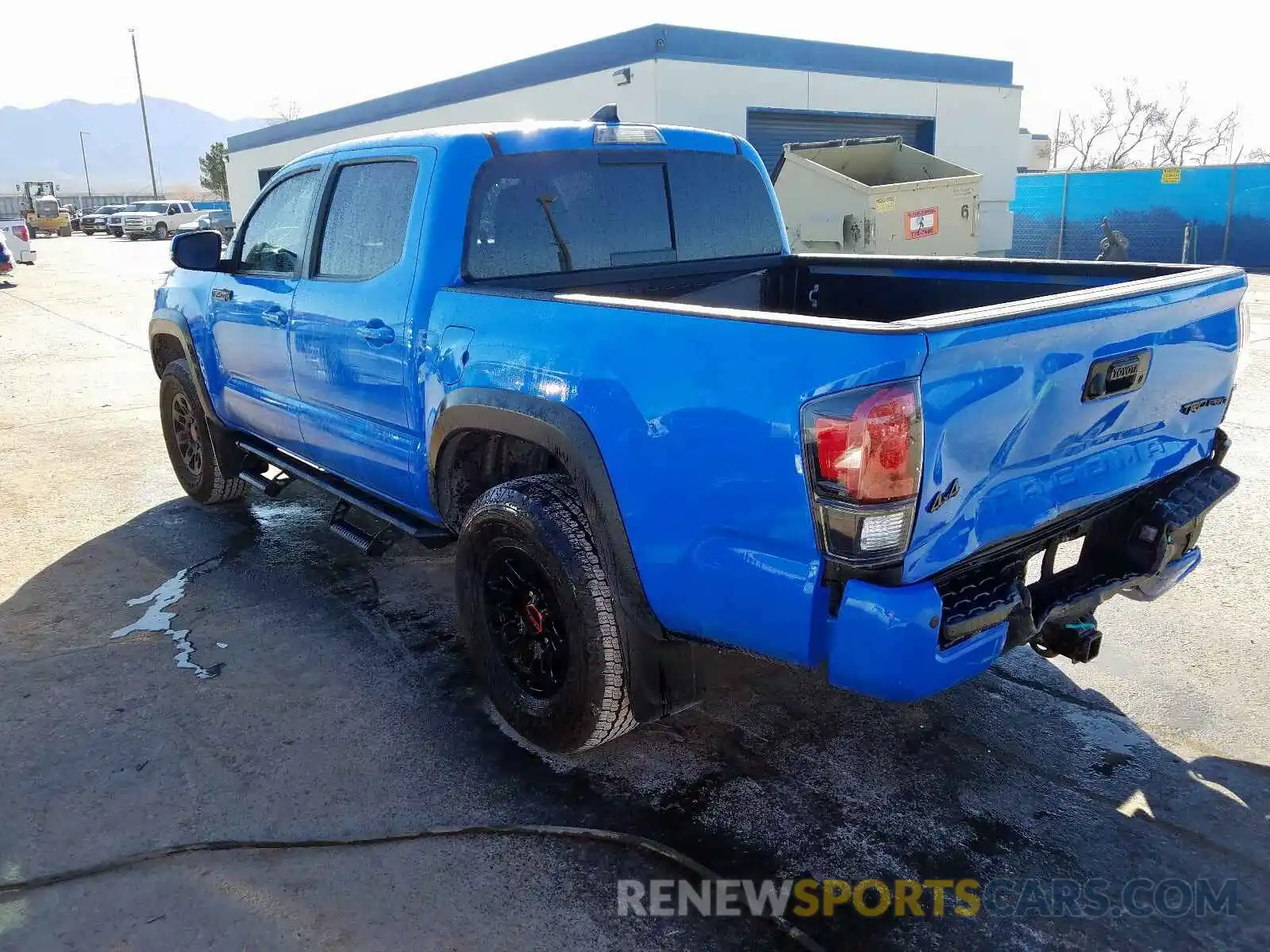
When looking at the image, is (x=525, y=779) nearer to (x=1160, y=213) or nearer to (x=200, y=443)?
(x=200, y=443)

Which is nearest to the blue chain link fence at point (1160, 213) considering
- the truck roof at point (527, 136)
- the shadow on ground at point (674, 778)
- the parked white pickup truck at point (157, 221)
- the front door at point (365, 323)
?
the truck roof at point (527, 136)

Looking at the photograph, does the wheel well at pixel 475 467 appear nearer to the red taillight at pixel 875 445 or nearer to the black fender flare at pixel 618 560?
the black fender flare at pixel 618 560

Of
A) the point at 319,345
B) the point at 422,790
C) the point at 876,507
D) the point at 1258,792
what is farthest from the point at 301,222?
the point at 1258,792

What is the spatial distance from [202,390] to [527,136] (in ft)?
9.27

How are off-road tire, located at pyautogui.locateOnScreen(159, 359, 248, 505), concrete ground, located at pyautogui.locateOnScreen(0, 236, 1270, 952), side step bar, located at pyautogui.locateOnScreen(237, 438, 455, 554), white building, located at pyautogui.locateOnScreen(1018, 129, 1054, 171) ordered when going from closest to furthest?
1. concrete ground, located at pyautogui.locateOnScreen(0, 236, 1270, 952)
2. side step bar, located at pyautogui.locateOnScreen(237, 438, 455, 554)
3. off-road tire, located at pyautogui.locateOnScreen(159, 359, 248, 505)
4. white building, located at pyautogui.locateOnScreen(1018, 129, 1054, 171)

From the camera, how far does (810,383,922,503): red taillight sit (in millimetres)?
2215

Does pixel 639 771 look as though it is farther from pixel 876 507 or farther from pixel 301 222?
pixel 301 222

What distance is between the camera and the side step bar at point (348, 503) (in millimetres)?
3906

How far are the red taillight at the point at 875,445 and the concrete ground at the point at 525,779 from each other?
112cm

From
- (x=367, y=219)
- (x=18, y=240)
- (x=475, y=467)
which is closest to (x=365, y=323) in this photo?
(x=367, y=219)

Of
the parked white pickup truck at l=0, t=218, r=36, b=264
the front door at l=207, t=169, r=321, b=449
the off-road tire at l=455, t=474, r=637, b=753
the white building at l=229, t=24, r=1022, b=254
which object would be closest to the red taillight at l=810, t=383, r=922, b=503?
the off-road tire at l=455, t=474, r=637, b=753

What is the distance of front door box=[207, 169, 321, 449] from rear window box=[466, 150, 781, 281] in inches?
47.4

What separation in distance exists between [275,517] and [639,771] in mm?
3610

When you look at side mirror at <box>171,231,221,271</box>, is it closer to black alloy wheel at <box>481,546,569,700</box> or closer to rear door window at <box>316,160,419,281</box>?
rear door window at <box>316,160,419,281</box>
